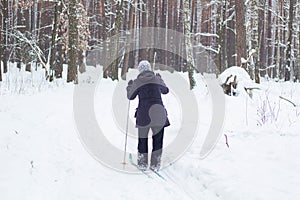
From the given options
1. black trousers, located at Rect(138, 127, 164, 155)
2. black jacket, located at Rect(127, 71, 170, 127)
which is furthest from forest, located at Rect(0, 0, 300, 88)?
black trousers, located at Rect(138, 127, 164, 155)

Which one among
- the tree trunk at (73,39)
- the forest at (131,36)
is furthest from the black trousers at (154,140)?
the tree trunk at (73,39)

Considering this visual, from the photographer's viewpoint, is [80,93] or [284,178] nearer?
[284,178]

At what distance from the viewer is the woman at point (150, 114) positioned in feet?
19.3

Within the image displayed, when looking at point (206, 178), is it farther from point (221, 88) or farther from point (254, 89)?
point (254, 89)

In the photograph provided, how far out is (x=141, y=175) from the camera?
5469 millimetres

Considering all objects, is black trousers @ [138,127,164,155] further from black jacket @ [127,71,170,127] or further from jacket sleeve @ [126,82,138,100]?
jacket sleeve @ [126,82,138,100]

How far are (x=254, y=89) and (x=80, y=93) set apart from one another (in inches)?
220

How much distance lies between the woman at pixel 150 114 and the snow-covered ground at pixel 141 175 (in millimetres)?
399

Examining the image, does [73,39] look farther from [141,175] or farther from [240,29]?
[141,175]

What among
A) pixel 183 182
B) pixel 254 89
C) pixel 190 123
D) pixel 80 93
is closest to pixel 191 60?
pixel 254 89

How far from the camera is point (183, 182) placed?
5195 millimetres

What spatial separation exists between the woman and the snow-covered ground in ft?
1.31

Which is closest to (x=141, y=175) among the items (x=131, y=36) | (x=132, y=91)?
(x=132, y=91)

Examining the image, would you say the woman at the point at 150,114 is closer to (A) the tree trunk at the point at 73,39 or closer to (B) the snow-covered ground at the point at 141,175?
(B) the snow-covered ground at the point at 141,175
